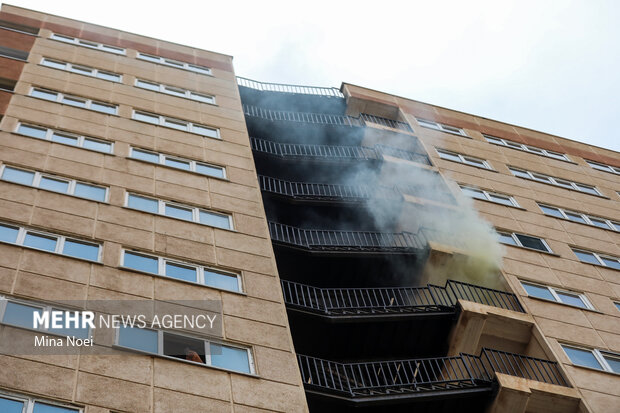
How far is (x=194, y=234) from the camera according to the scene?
16.6 metres

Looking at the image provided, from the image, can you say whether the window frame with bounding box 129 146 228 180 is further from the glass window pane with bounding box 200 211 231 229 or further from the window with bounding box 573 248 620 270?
the window with bounding box 573 248 620 270

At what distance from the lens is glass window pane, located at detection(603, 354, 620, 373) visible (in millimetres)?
17422

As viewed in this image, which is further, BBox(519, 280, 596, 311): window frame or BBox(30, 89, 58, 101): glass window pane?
BBox(30, 89, 58, 101): glass window pane

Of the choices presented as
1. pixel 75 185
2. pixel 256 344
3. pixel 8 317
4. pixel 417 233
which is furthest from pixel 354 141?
pixel 8 317

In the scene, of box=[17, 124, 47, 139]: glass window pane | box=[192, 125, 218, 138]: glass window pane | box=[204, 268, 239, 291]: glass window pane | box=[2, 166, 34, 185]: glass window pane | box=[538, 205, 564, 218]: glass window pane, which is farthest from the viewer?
box=[538, 205, 564, 218]: glass window pane

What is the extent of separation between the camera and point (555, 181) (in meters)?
28.1

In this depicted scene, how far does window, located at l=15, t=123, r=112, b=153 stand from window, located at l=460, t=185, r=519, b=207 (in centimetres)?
1257

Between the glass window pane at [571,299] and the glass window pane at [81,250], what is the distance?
13.1 m

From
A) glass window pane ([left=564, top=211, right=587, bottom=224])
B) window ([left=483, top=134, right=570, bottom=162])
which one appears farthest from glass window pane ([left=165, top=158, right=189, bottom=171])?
window ([left=483, top=134, right=570, bottom=162])

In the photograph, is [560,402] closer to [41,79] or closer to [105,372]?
[105,372]

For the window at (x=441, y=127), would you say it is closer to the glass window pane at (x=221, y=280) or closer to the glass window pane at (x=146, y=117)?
the glass window pane at (x=146, y=117)

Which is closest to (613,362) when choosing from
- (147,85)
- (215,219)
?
(215,219)

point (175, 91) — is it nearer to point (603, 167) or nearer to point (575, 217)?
point (575, 217)

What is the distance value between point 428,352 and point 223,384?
798cm
